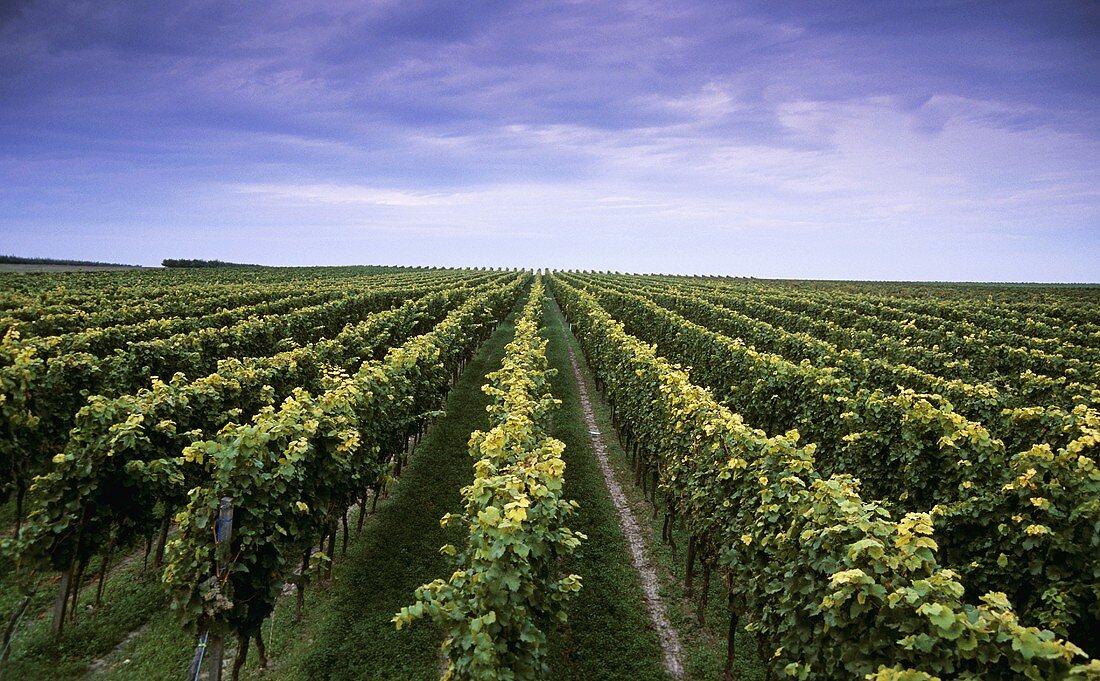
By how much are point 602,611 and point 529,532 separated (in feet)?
11.1

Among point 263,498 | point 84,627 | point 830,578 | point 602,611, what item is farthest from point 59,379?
point 830,578

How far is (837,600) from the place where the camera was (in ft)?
15.9

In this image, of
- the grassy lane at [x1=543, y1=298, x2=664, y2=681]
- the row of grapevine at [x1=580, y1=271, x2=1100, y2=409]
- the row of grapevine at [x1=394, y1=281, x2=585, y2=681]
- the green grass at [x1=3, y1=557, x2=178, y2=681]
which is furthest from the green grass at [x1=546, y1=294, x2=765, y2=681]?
the green grass at [x1=3, y1=557, x2=178, y2=681]

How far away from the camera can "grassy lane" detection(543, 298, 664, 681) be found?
24.5 ft

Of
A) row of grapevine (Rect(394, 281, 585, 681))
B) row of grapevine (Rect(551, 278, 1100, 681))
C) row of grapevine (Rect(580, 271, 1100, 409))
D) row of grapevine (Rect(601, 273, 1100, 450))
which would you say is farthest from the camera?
row of grapevine (Rect(580, 271, 1100, 409))

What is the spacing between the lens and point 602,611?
338 inches

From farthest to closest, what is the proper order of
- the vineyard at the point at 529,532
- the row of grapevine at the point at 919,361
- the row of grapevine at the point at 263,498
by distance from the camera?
the row of grapevine at the point at 919,361 → the row of grapevine at the point at 263,498 → the vineyard at the point at 529,532

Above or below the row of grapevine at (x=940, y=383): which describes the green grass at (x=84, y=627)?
below

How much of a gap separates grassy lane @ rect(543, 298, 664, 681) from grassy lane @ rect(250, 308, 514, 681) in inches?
76.9

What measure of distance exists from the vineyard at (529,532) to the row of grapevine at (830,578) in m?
0.03

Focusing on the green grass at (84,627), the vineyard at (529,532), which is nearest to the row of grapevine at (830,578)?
the vineyard at (529,532)

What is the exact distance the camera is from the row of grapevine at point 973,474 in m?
6.34

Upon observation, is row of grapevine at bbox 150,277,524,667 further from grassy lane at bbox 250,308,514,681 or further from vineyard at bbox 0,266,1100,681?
grassy lane at bbox 250,308,514,681

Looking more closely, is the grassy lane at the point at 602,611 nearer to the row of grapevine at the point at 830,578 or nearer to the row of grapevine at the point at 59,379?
the row of grapevine at the point at 830,578
